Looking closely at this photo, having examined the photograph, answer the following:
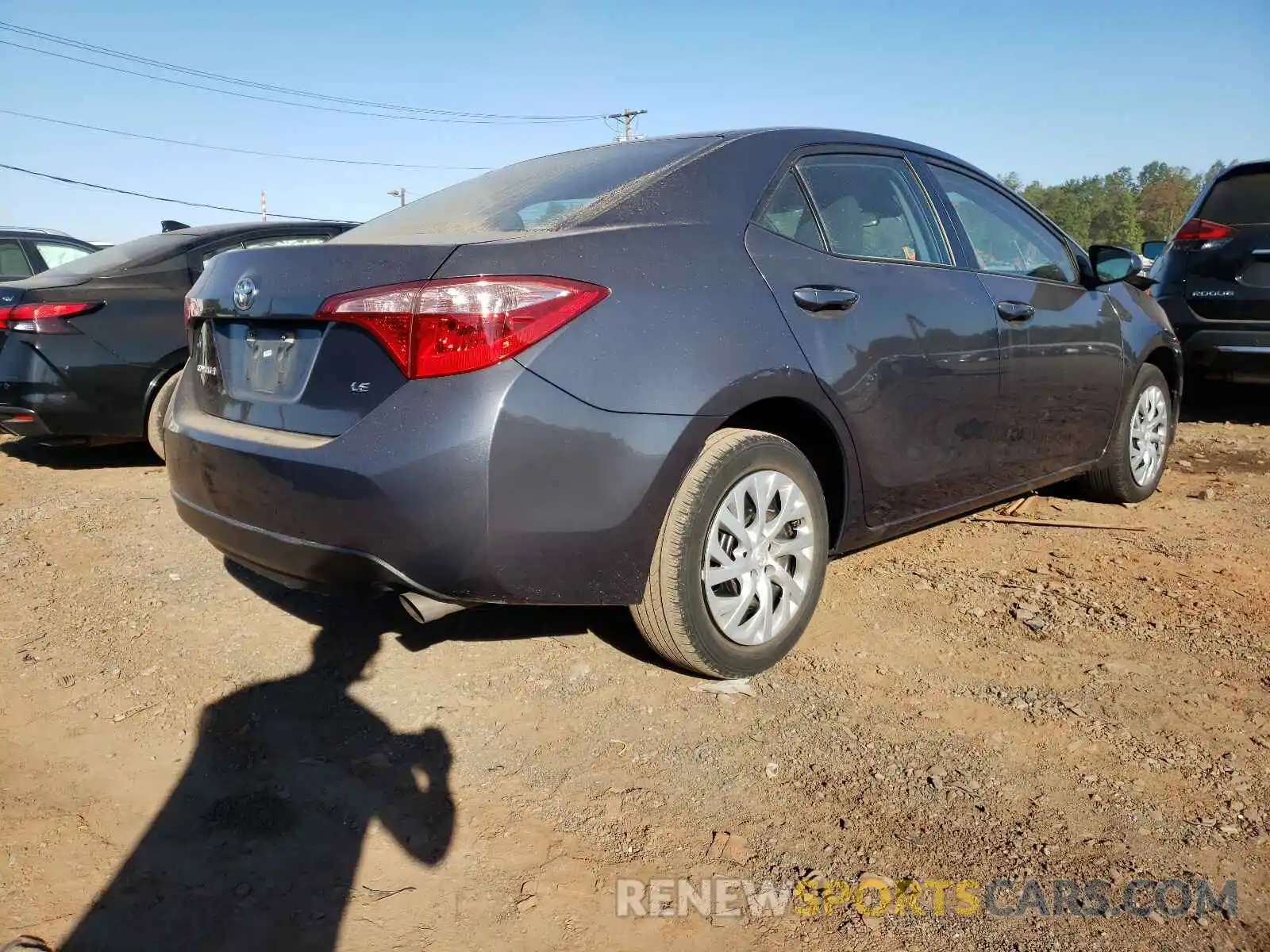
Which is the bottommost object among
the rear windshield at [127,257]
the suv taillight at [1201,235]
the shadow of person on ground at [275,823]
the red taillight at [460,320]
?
the shadow of person on ground at [275,823]

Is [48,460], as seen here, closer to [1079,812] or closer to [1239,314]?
[1079,812]

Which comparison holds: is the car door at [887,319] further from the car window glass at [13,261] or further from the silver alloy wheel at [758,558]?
the car window glass at [13,261]

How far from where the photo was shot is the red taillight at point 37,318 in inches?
199

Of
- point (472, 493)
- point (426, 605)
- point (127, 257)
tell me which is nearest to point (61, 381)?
point (127, 257)

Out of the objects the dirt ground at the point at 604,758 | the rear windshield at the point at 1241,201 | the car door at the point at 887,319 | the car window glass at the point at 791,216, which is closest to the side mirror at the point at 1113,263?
the car door at the point at 887,319

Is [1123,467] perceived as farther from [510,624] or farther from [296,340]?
[296,340]

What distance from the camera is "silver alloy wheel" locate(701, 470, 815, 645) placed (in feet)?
8.84

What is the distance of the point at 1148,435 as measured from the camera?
4.75 metres

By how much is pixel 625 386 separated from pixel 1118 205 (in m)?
101

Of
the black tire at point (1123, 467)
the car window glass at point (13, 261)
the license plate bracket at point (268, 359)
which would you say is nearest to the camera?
the license plate bracket at point (268, 359)

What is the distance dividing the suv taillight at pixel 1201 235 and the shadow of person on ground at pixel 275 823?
20.1 ft

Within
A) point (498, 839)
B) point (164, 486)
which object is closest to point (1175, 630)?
point (498, 839)

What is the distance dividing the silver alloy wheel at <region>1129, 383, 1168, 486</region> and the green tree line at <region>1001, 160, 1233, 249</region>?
265 feet

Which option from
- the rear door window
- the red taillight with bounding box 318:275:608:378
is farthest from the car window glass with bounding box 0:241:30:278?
the red taillight with bounding box 318:275:608:378
